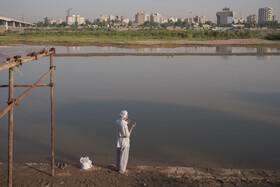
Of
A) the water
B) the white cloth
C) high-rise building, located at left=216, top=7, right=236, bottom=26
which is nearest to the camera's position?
the white cloth

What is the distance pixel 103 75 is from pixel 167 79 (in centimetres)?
329

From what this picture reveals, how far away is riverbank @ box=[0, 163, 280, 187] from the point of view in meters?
4.68

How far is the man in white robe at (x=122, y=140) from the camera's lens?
4695mm

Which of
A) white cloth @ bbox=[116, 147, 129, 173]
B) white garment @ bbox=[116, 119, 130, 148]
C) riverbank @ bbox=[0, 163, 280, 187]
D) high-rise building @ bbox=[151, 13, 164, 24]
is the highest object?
high-rise building @ bbox=[151, 13, 164, 24]

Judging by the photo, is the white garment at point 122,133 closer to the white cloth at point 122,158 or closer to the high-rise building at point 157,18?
the white cloth at point 122,158

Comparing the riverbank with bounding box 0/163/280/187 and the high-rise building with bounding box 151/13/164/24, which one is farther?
the high-rise building with bounding box 151/13/164/24

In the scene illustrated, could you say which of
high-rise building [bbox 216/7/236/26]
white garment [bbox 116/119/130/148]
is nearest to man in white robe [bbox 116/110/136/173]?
white garment [bbox 116/119/130/148]

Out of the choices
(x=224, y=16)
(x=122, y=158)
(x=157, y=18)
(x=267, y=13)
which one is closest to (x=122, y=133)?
(x=122, y=158)

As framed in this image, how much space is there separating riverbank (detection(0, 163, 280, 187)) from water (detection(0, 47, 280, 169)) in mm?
477

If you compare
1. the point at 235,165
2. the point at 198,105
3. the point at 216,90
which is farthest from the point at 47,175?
the point at 216,90

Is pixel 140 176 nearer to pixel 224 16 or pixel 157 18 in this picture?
pixel 157 18

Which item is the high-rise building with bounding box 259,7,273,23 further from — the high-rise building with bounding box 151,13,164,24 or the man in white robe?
the man in white robe

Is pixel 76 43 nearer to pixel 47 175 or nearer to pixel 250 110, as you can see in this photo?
pixel 250 110

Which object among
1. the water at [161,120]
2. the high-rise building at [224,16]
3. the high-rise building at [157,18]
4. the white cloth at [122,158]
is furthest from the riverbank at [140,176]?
the high-rise building at [224,16]
